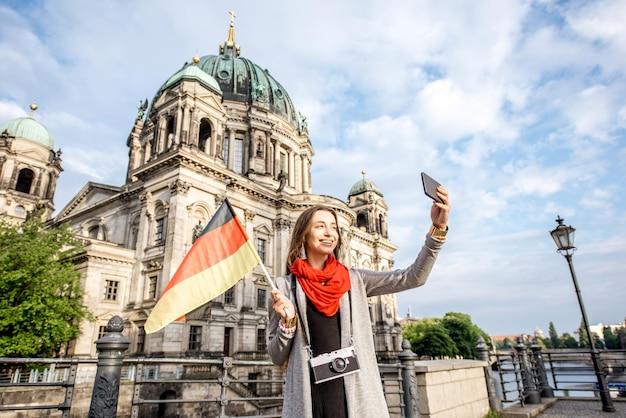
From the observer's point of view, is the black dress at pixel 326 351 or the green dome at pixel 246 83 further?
the green dome at pixel 246 83

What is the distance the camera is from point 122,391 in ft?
57.8

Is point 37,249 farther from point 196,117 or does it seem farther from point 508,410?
point 508,410

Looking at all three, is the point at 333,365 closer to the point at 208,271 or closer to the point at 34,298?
the point at 208,271

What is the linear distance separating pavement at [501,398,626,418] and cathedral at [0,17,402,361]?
30.6 feet

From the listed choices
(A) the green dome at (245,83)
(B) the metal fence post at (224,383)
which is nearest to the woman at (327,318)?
(B) the metal fence post at (224,383)

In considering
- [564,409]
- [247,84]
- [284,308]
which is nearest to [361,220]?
[247,84]

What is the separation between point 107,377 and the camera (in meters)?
4.44

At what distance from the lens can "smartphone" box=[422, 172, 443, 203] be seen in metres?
2.51

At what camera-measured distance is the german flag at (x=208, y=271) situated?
407cm

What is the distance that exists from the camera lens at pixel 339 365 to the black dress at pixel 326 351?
89 mm

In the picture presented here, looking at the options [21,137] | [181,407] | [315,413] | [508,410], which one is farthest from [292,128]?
[315,413]

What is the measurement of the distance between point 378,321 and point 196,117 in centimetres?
3203

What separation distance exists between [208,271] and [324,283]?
2009 millimetres

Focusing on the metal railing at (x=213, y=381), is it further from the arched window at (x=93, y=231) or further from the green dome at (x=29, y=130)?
the green dome at (x=29, y=130)
